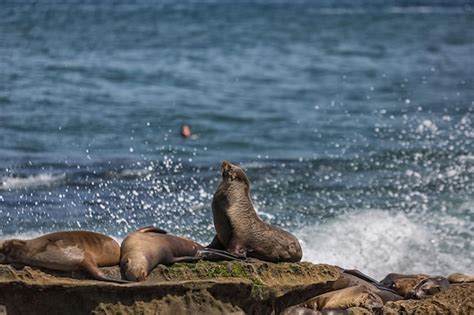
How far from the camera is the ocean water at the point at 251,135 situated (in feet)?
47.5

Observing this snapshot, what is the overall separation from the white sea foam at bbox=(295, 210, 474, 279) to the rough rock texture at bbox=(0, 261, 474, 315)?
3893 mm

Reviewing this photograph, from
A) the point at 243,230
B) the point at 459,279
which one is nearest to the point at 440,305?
the point at 459,279

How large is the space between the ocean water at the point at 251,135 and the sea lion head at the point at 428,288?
132 inches

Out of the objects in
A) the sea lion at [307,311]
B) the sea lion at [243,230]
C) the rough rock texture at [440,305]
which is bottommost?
the rough rock texture at [440,305]

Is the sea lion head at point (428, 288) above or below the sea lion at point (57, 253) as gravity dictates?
below

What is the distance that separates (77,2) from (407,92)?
32.0m

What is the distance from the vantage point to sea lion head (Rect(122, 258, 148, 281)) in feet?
27.3

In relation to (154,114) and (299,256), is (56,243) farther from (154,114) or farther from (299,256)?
(154,114)

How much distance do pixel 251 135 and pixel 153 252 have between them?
1318 centimetres

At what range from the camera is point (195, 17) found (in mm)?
50469

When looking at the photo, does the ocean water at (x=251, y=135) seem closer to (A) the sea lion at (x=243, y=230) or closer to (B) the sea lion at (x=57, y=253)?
(A) the sea lion at (x=243, y=230)

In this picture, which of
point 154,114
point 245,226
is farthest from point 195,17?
point 245,226

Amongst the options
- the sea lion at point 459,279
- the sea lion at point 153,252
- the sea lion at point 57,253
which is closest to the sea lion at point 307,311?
the sea lion at point 153,252

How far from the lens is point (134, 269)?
8.32 metres
